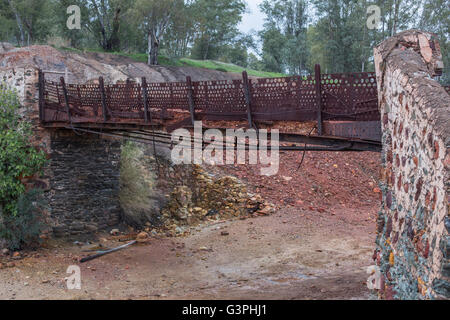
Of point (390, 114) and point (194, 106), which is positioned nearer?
point (390, 114)

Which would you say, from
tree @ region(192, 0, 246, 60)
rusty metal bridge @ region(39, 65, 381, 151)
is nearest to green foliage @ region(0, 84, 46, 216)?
rusty metal bridge @ region(39, 65, 381, 151)

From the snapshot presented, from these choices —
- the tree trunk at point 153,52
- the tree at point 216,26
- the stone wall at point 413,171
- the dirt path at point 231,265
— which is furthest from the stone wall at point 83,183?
the tree at point 216,26

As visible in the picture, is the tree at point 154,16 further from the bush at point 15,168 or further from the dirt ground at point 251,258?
the bush at point 15,168

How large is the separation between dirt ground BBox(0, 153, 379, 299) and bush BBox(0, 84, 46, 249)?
0.75m

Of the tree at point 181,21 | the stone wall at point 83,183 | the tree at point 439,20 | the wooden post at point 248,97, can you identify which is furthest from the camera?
the tree at point 181,21

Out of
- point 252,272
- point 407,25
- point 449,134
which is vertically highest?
point 407,25

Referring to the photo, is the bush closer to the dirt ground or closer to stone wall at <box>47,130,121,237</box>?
stone wall at <box>47,130,121,237</box>

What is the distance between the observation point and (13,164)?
11773mm

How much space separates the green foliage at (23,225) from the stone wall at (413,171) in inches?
375

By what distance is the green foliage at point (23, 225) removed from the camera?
1165 centimetres

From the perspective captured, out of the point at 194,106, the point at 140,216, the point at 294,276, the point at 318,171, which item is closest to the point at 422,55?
the point at 194,106

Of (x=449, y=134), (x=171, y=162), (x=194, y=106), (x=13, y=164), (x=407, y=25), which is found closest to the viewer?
(x=449, y=134)
